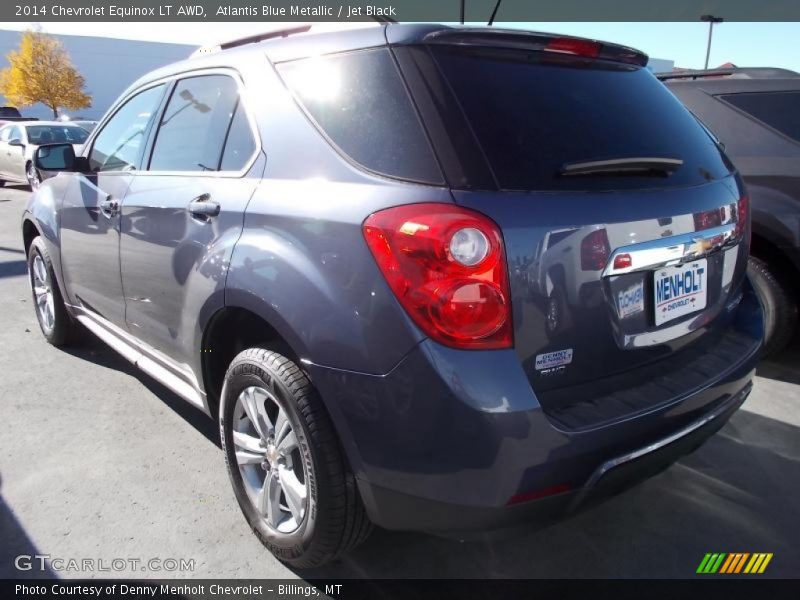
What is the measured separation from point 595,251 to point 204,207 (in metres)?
1.43

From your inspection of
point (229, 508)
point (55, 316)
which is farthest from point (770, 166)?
point (55, 316)

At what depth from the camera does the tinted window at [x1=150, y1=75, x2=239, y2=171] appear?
249cm

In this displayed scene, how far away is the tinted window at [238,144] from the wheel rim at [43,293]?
251cm

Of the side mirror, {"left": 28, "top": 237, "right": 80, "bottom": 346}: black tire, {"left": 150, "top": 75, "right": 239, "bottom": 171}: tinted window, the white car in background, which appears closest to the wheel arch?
{"left": 150, "top": 75, "right": 239, "bottom": 171}: tinted window

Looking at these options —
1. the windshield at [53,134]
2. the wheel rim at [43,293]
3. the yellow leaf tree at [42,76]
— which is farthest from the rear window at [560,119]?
the yellow leaf tree at [42,76]

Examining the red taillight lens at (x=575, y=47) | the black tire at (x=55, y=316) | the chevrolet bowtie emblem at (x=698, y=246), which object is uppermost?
the red taillight lens at (x=575, y=47)

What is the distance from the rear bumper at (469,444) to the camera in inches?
63.4

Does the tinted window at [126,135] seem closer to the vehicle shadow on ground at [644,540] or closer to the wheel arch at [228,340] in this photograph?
the wheel arch at [228,340]

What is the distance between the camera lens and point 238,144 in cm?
236

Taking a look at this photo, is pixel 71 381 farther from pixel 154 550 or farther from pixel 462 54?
pixel 462 54
